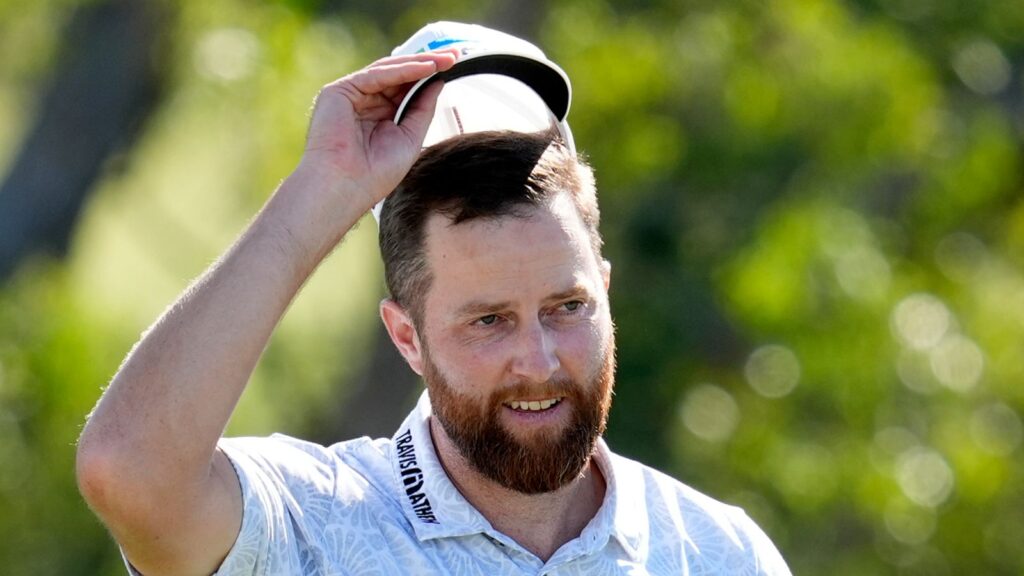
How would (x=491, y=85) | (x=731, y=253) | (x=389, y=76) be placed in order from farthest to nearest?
(x=731, y=253), (x=491, y=85), (x=389, y=76)

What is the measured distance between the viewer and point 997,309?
482 inches

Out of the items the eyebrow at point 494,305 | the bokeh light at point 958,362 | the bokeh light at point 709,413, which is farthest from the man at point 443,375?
the bokeh light at point 958,362

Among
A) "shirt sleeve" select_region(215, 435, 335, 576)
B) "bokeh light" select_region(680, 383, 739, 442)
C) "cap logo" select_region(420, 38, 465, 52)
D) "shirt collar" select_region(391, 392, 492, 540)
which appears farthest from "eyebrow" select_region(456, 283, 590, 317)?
"bokeh light" select_region(680, 383, 739, 442)

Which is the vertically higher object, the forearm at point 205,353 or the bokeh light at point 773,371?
the forearm at point 205,353

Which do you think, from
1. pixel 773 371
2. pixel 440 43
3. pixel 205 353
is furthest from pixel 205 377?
pixel 773 371

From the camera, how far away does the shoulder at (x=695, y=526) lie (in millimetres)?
3217

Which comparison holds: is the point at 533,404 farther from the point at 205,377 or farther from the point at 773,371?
the point at 773,371

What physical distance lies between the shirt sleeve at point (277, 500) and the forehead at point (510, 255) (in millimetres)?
328

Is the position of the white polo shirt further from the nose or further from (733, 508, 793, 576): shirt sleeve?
the nose

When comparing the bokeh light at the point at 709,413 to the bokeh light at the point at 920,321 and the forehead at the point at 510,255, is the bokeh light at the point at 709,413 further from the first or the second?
the forehead at the point at 510,255

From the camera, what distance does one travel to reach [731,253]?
11.0 metres

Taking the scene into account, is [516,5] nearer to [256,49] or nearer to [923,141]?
[256,49]

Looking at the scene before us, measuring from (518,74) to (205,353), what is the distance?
81 centimetres

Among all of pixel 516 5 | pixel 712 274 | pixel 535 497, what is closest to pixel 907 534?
pixel 712 274
